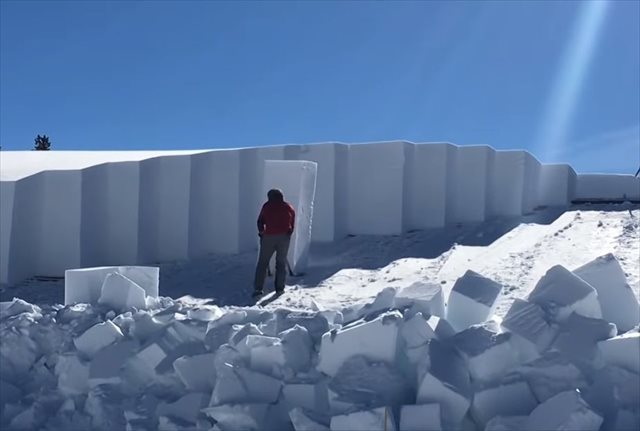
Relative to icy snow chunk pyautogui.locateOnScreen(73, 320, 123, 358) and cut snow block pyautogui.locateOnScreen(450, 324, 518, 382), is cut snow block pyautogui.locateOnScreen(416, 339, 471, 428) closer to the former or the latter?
cut snow block pyautogui.locateOnScreen(450, 324, 518, 382)

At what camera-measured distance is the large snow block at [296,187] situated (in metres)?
8.48

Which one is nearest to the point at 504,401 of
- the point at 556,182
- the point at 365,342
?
the point at 365,342

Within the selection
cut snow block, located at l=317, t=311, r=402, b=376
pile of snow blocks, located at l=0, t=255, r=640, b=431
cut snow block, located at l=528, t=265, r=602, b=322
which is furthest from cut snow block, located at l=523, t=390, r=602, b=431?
cut snow block, located at l=317, t=311, r=402, b=376

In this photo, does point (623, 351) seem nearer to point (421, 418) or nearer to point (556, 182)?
point (421, 418)

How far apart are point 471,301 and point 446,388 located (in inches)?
35.0

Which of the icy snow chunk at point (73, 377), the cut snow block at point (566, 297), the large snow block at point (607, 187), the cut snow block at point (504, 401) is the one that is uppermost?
the large snow block at point (607, 187)

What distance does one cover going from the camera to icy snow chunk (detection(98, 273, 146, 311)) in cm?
492

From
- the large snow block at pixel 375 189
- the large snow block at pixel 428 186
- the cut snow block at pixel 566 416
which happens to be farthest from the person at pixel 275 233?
the cut snow block at pixel 566 416

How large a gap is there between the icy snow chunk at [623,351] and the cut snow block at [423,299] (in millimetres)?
980

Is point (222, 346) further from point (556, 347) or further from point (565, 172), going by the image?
point (565, 172)

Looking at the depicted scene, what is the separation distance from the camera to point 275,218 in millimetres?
7457

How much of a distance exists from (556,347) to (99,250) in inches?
266

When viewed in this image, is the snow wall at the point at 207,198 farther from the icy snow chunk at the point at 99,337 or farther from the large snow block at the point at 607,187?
the icy snow chunk at the point at 99,337

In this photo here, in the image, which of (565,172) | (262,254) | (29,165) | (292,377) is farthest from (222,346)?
(565,172)
